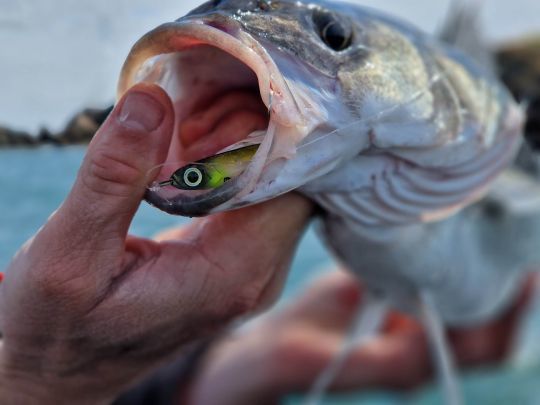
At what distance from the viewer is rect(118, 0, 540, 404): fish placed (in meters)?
0.53

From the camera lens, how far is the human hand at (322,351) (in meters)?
1.69

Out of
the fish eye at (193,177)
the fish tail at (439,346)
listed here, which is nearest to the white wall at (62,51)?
the fish eye at (193,177)

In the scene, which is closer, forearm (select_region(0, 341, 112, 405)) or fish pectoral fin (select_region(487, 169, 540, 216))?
forearm (select_region(0, 341, 112, 405))

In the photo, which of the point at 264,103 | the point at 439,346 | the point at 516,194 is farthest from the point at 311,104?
the point at 516,194

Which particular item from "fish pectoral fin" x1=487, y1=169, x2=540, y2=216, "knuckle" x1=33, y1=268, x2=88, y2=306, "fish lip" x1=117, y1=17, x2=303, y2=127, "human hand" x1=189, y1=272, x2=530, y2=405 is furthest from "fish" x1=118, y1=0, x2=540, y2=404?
"human hand" x1=189, y1=272, x2=530, y2=405

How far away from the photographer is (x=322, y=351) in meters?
1.78

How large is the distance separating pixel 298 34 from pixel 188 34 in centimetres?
12

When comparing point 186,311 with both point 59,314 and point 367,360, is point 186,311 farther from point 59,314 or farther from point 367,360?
point 367,360

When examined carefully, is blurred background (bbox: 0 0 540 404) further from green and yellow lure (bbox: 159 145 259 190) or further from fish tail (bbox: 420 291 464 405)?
fish tail (bbox: 420 291 464 405)

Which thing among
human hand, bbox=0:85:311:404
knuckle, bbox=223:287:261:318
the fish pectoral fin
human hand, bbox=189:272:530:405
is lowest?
human hand, bbox=189:272:530:405

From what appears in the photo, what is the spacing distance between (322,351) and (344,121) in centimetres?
127

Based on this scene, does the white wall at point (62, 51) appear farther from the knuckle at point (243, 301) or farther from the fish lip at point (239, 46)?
the knuckle at point (243, 301)

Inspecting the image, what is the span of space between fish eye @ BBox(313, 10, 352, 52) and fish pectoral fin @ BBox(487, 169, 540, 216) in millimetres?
757

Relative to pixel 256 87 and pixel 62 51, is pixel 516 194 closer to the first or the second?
pixel 256 87
